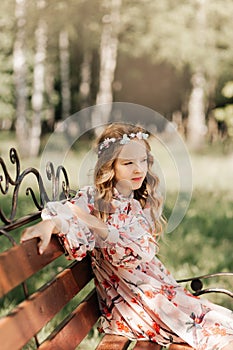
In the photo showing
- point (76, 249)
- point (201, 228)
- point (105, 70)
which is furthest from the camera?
point (105, 70)

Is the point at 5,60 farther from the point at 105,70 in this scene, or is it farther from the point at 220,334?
the point at 220,334

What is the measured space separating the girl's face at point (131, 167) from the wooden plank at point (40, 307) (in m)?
0.39

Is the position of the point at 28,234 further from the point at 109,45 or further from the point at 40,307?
the point at 109,45

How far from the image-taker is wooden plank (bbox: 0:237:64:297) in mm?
2150

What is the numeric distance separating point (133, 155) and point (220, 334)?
0.79 meters

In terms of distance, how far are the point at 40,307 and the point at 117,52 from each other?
69.1ft

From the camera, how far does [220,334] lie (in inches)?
116

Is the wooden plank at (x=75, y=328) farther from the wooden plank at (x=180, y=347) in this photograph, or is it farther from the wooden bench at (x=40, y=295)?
the wooden plank at (x=180, y=347)

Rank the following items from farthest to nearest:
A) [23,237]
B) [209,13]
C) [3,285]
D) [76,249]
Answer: [209,13]
[76,249]
[23,237]
[3,285]

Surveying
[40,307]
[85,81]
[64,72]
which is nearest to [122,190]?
[40,307]

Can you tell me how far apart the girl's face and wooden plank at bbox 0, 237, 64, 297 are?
0.48m

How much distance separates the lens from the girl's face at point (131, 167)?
2.88m

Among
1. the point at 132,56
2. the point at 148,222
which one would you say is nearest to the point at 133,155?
the point at 148,222

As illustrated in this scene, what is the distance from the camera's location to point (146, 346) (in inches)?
116
